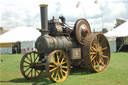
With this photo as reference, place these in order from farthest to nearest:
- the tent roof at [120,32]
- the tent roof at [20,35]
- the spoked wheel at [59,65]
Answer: the tent roof at [20,35] → the tent roof at [120,32] → the spoked wheel at [59,65]

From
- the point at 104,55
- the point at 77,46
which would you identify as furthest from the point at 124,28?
the point at 77,46

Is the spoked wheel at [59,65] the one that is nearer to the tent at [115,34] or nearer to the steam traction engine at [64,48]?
the steam traction engine at [64,48]

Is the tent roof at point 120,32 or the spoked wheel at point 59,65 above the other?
the tent roof at point 120,32

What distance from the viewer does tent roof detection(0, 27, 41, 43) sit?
25.2 meters

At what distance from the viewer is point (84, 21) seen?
9.12m

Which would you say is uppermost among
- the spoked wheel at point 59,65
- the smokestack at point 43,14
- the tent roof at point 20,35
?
the smokestack at point 43,14

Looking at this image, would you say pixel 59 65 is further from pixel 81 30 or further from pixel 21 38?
pixel 21 38

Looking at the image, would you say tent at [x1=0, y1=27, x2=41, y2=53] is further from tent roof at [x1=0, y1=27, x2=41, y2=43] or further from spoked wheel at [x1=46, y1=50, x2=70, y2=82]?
spoked wheel at [x1=46, y1=50, x2=70, y2=82]

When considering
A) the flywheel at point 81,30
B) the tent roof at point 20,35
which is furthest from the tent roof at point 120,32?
the flywheel at point 81,30

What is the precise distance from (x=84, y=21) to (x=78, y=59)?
74.4 inches

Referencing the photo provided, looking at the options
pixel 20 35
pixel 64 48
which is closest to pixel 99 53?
pixel 64 48

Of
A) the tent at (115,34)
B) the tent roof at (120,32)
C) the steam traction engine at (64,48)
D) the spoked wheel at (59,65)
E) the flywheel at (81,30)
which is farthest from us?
the tent at (115,34)

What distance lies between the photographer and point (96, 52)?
8.72 meters

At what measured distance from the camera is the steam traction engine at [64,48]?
7293 mm
